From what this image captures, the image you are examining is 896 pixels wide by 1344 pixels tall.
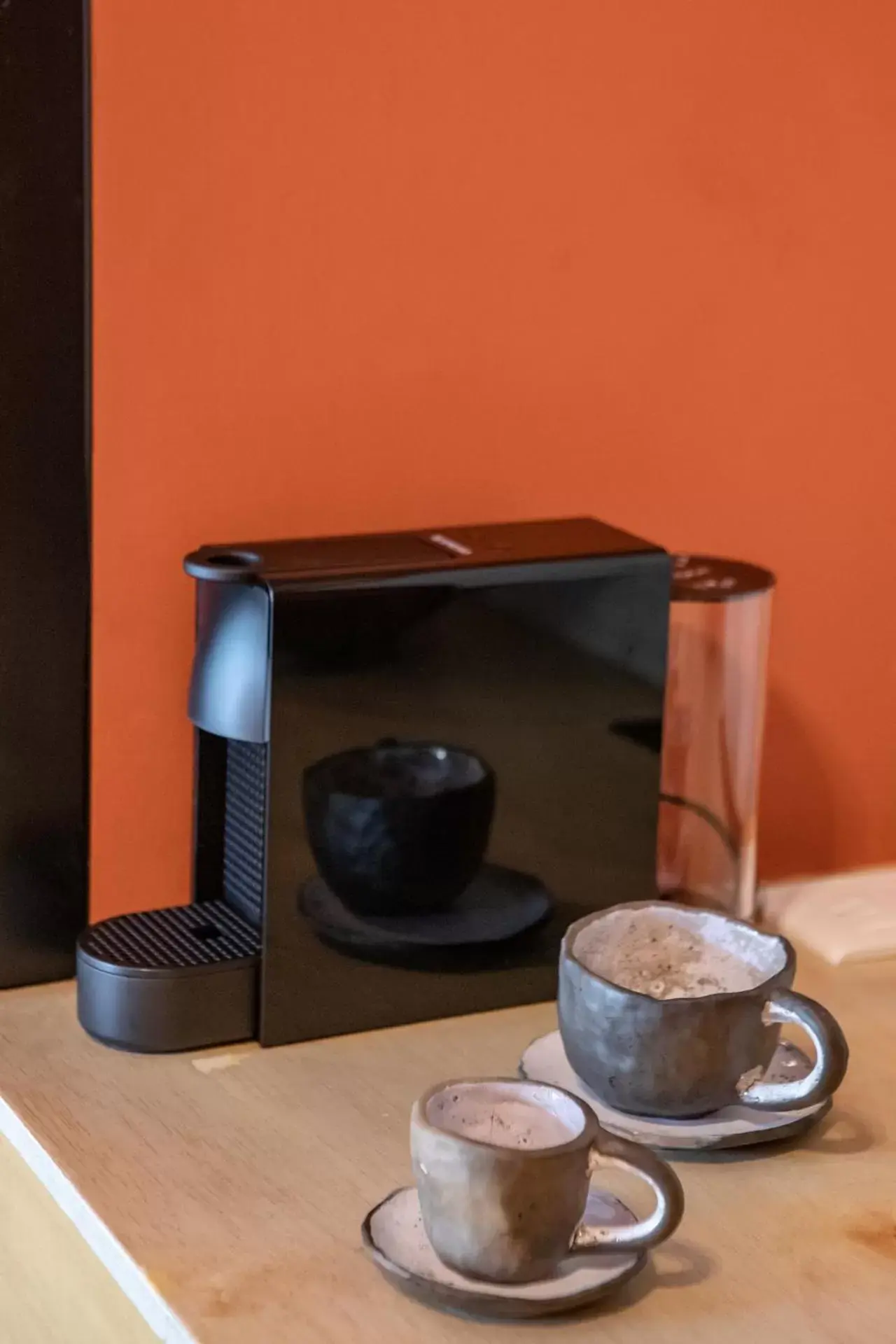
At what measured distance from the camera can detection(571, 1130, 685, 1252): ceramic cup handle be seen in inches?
28.0

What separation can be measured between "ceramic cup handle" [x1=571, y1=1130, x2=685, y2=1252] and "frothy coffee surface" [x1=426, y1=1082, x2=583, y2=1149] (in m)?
0.02

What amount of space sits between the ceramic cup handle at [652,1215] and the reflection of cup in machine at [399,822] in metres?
0.26

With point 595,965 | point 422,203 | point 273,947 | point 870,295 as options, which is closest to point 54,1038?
point 273,947

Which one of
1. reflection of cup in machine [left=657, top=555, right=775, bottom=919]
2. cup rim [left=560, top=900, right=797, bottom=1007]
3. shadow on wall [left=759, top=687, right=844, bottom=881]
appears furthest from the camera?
shadow on wall [left=759, top=687, right=844, bottom=881]

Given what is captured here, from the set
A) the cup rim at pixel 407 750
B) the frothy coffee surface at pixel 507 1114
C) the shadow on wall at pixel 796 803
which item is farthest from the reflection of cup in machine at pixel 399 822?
the shadow on wall at pixel 796 803

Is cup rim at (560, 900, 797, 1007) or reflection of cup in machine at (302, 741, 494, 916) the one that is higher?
reflection of cup in machine at (302, 741, 494, 916)

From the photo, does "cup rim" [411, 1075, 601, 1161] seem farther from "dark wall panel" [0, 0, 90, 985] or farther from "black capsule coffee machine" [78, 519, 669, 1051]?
"dark wall panel" [0, 0, 90, 985]

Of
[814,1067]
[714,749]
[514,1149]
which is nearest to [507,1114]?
[514,1149]

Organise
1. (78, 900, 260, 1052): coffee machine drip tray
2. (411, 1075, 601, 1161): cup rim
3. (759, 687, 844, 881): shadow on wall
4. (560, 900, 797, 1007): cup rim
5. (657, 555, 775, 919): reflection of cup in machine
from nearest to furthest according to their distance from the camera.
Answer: (411, 1075, 601, 1161): cup rim < (560, 900, 797, 1007): cup rim < (78, 900, 260, 1052): coffee machine drip tray < (657, 555, 775, 919): reflection of cup in machine < (759, 687, 844, 881): shadow on wall

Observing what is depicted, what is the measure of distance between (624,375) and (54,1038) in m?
0.56

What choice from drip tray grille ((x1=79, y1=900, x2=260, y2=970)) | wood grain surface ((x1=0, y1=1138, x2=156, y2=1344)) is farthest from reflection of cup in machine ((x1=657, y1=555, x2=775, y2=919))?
wood grain surface ((x1=0, y1=1138, x2=156, y2=1344))

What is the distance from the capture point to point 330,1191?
80 cm

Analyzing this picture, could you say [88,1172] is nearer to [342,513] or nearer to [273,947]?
[273,947]

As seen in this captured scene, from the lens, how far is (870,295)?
3.98 ft
